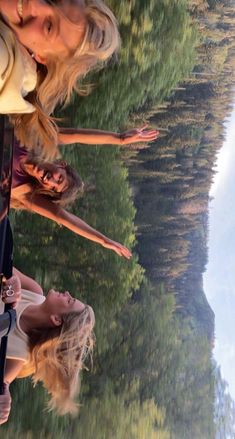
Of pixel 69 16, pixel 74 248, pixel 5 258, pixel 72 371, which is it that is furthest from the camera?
pixel 74 248

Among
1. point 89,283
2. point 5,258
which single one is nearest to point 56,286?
point 89,283

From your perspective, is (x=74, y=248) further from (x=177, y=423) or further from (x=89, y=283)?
(x=177, y=423)

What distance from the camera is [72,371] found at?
2.14 m

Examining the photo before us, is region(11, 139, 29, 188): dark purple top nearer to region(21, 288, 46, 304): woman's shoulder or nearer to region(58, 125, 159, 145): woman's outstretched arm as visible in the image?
region(58, 125, 159, 145): woman's outstretched arm

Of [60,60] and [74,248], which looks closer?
[60,60]

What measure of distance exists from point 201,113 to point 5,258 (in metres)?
1.46

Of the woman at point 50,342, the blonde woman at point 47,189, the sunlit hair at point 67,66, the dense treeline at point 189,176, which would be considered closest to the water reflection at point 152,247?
the dense treeline at point 189,176

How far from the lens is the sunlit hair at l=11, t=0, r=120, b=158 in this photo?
1228 mm

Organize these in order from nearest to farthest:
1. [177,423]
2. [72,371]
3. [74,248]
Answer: [72,371]
[74,248]
[177,423]

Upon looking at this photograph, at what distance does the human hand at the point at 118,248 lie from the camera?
254cm

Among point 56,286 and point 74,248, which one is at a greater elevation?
point 74,248

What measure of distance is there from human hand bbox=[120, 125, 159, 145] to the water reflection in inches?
1.7

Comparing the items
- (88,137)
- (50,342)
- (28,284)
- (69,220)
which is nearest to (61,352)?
(50,342)

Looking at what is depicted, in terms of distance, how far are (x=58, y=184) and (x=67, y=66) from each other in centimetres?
96
